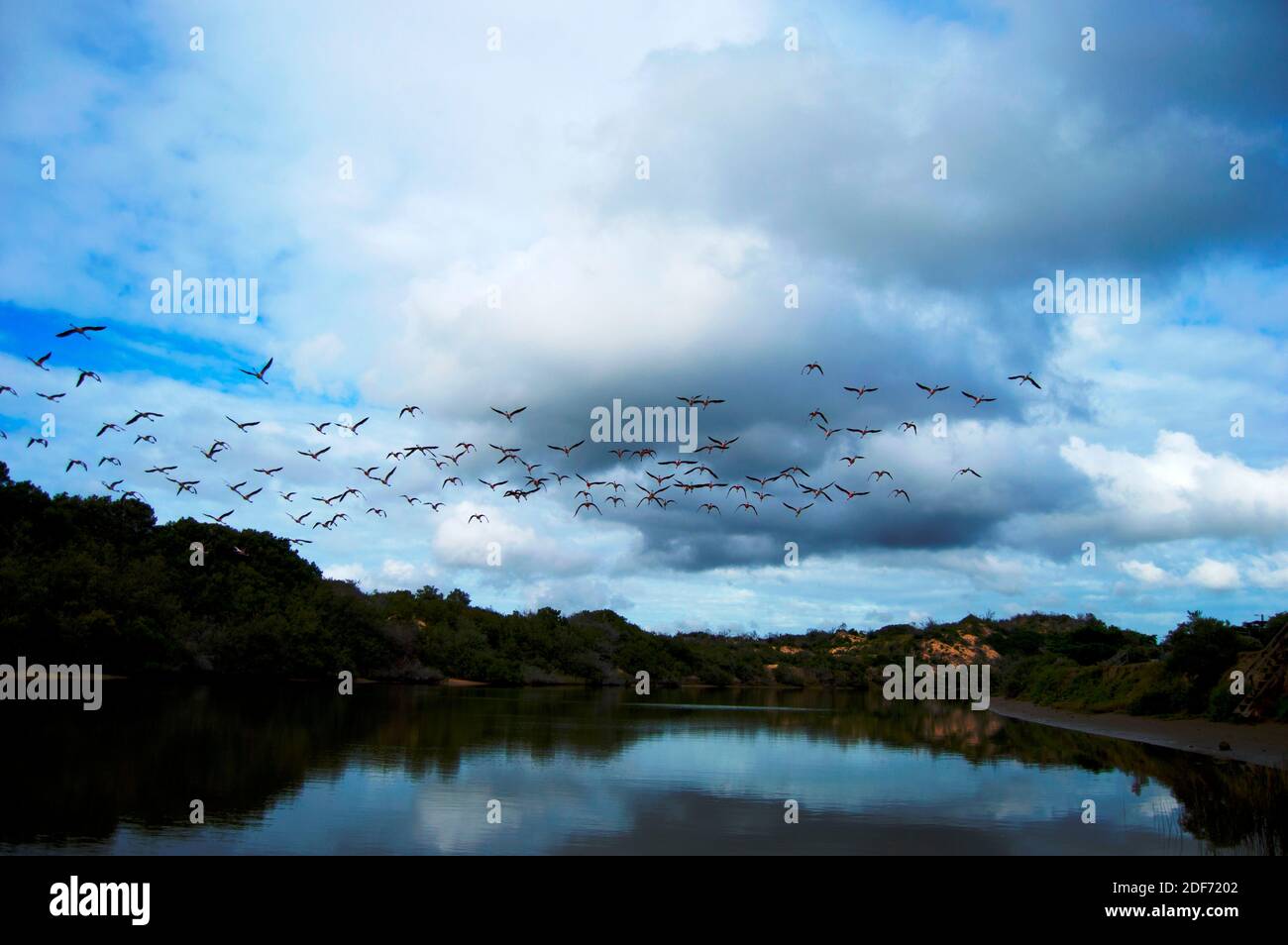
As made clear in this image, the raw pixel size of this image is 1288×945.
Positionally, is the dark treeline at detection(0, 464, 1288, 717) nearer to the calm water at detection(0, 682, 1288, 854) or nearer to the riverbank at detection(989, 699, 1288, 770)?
the riverbank at detection(989, 699, 1288, 770)

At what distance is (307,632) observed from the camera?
7200 cm

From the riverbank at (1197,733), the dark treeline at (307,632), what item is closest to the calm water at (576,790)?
the riverbank at (1197,733)

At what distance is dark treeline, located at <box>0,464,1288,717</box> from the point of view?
148ft

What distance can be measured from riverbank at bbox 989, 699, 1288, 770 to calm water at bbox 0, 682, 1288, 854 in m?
1.10

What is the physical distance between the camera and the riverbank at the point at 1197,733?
86.3ft

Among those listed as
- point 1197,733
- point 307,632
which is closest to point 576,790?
point 1197,733

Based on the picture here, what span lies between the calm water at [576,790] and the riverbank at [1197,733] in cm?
110

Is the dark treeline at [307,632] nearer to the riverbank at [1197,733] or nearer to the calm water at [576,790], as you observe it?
the riverbank at [1197,733]

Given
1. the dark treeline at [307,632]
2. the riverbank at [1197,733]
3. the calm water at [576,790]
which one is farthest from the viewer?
the dark treeline at [307,632]

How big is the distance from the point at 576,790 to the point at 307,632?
5695 cm
